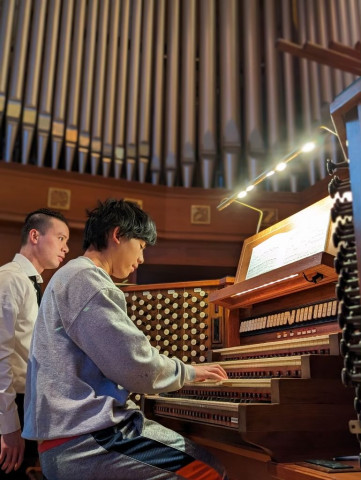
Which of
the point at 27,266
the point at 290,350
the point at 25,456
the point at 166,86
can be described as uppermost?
the point at 166,86

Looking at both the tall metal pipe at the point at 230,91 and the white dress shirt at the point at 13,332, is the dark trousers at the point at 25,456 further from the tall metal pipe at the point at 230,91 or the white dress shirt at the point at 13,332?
the tall metal pipe at the point at 230,91

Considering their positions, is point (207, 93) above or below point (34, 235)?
above

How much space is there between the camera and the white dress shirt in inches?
96.5

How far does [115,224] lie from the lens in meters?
2.21

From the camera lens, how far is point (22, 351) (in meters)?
2.79

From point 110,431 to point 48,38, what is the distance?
4944 mm

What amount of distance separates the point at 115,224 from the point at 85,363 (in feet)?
2.05

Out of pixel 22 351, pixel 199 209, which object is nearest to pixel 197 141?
pixel 199 209

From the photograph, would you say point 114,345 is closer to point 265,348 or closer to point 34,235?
point 265,348

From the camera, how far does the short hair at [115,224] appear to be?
221 cm

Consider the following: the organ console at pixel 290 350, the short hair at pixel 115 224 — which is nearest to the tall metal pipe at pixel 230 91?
the organ console at pixel 290 350

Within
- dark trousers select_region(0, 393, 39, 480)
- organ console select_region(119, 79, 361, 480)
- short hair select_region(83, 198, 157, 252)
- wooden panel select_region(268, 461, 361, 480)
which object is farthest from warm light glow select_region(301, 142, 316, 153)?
dark trousers select_region(0, 393, 39, 480)

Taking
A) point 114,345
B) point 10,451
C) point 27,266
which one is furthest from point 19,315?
point 114,345

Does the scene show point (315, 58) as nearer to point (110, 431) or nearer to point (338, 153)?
point (338, 153)
